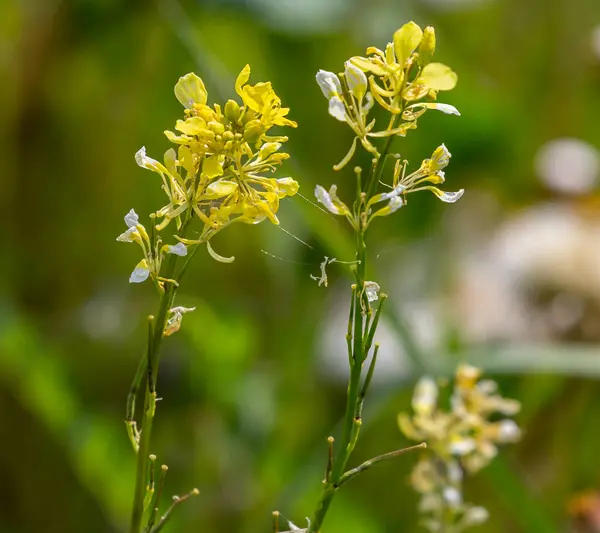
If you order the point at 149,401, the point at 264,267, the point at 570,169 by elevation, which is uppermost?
the point at 570,169

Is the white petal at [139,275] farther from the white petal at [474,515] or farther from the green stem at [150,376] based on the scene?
the white petal at [474,515]

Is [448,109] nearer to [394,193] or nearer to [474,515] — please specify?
[394,193]

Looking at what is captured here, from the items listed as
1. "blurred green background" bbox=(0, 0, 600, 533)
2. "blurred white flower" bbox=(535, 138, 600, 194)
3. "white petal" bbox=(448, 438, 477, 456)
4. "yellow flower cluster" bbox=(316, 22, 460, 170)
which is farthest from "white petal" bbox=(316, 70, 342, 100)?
"blurred white flower" bbox=(535, 138, 600, 194)

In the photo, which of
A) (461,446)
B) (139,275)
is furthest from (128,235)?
(461,446)

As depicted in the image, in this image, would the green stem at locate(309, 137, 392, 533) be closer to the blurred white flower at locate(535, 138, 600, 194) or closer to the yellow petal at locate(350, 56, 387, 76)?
the yellow petal at locate(350, 56, 387, 76)

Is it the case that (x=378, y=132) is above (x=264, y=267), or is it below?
below

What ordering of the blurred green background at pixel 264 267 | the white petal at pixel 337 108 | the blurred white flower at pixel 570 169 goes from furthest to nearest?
the blurred white flower at pixel 570 169 → the blurred green background at pixel 264 267 → the white petal at pixel 337 108

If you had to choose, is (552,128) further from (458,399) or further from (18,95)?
(458,399)

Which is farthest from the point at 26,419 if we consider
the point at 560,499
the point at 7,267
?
the point at 560,499

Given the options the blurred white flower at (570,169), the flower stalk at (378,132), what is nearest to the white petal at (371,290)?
the flower stalk at (378,132)
